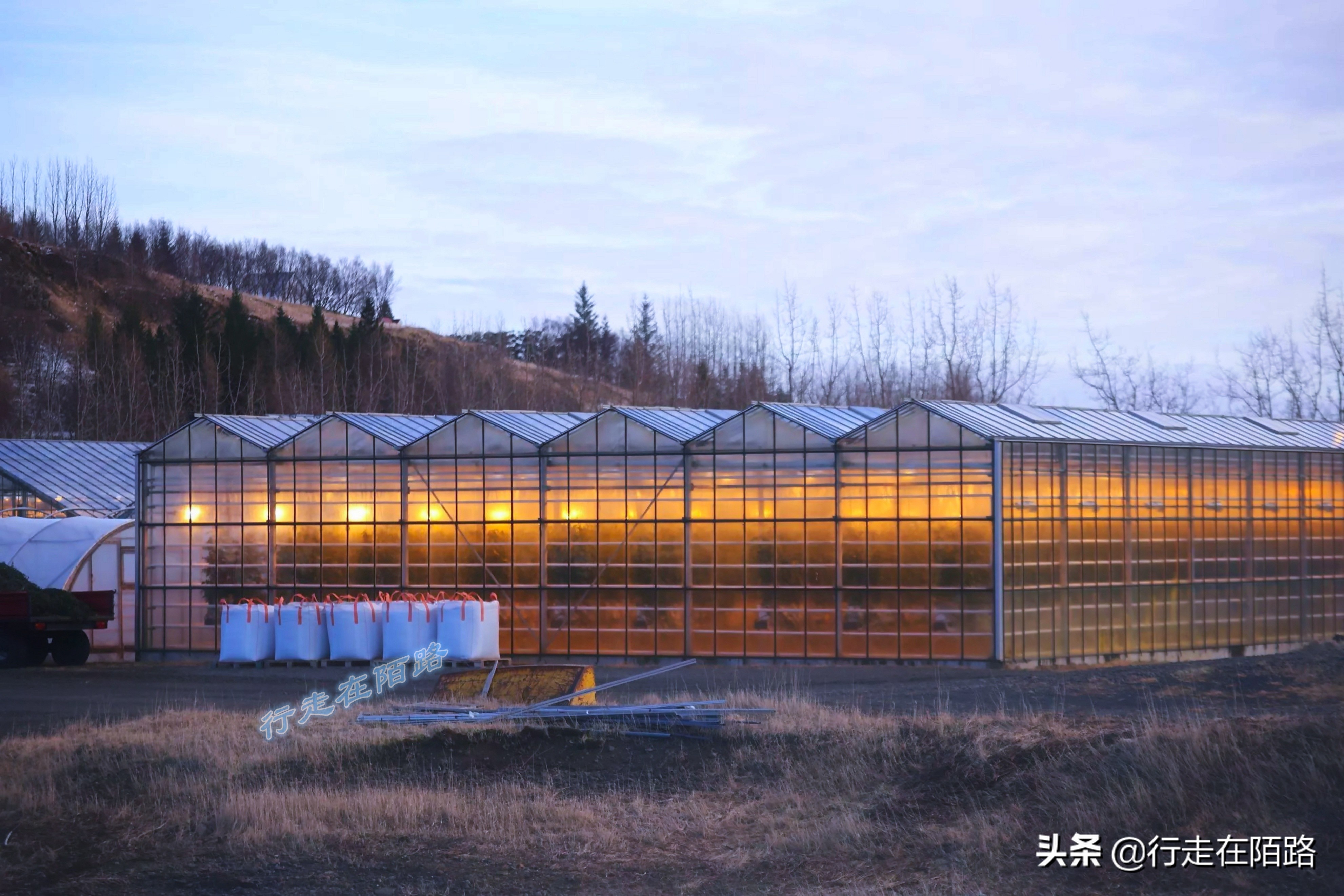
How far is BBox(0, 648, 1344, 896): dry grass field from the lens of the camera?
1055 centimetres

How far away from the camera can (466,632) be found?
25391 mm

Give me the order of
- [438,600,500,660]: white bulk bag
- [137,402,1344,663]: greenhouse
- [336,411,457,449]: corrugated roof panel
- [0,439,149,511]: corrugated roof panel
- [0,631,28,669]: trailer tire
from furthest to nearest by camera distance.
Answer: [0,439,149,511]: corrugated roof panel → [336,411,457,449]: corrugated roof panel → [0,631,28,669]: trailer tire → [438,600,500,660]: white bulk bag → [137,402,1344,663]: greenhouse

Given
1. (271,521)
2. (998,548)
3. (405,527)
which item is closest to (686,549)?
(405,527)

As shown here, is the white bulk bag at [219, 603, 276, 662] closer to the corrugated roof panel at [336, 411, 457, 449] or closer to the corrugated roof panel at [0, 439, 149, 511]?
the corrugated roof panel at [336, 411, 457, 449]

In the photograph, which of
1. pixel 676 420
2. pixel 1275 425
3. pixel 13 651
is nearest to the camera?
pixel 13 651

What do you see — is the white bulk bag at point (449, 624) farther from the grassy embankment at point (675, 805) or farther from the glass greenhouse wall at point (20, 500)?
the glass greenhouse wall at point (20, 500)

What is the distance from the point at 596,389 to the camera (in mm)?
70438

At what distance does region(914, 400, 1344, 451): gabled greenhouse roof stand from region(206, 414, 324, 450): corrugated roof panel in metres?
12.7

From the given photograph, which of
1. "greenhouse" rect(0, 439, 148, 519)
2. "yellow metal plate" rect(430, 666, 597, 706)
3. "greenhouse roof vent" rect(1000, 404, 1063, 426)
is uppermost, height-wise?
"greenhouse roof vent" rect(1000, 404, 1063, 426)

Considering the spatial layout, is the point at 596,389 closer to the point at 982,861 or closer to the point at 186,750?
the point at 186,750

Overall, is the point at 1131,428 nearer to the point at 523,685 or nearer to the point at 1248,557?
the point at 1248,557

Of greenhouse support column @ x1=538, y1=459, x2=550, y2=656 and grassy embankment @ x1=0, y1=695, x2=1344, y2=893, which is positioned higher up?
greenhouse support column @ x1=538, y1=459, x2=550, y2=656

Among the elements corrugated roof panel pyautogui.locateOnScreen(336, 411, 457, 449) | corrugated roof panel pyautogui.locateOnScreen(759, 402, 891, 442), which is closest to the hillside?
corrugated roof panel pyautogui.locateOnScreen(336, 411, 457, 449)

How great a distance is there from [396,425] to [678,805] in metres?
17.7
